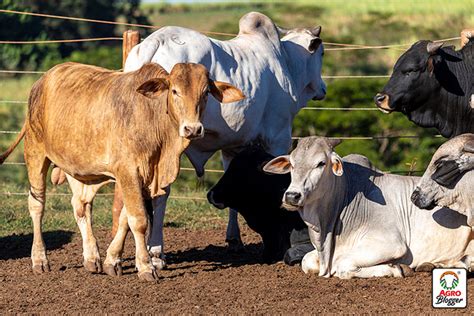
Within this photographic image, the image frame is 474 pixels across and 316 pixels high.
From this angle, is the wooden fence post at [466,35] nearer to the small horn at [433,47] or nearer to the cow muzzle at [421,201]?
the small horn at [433,47]

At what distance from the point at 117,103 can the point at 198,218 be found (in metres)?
3.73

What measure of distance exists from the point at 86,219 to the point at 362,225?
2.14 meters

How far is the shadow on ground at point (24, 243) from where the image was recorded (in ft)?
33.1

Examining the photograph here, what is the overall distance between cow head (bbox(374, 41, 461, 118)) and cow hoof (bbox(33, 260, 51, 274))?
289 centimetres

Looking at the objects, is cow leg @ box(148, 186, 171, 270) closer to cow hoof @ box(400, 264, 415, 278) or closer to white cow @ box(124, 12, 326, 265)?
white cow @ box(124, 12, 326, 265)

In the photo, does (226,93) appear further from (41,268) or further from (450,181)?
(41,268)

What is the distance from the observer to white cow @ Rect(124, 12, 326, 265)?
370 inches

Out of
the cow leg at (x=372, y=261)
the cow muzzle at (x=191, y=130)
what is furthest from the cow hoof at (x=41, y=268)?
the cow leg at (x=372, y=261)

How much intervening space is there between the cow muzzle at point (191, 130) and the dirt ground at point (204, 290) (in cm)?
107

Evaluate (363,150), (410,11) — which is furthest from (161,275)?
(410,11)

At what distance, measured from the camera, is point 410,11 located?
41906 mm

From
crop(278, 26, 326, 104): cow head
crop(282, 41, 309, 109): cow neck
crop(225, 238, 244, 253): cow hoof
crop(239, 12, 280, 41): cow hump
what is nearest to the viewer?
crop(225, 238, 244, 253): cow hoof

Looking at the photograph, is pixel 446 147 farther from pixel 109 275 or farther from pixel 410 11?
pixel 410 11

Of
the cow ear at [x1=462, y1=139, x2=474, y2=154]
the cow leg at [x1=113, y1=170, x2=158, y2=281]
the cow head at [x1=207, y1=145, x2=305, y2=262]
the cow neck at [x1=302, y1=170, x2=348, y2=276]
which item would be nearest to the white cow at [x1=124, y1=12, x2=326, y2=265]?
the cow head at [x1=207, y1=145, x2=305, y2=262]
